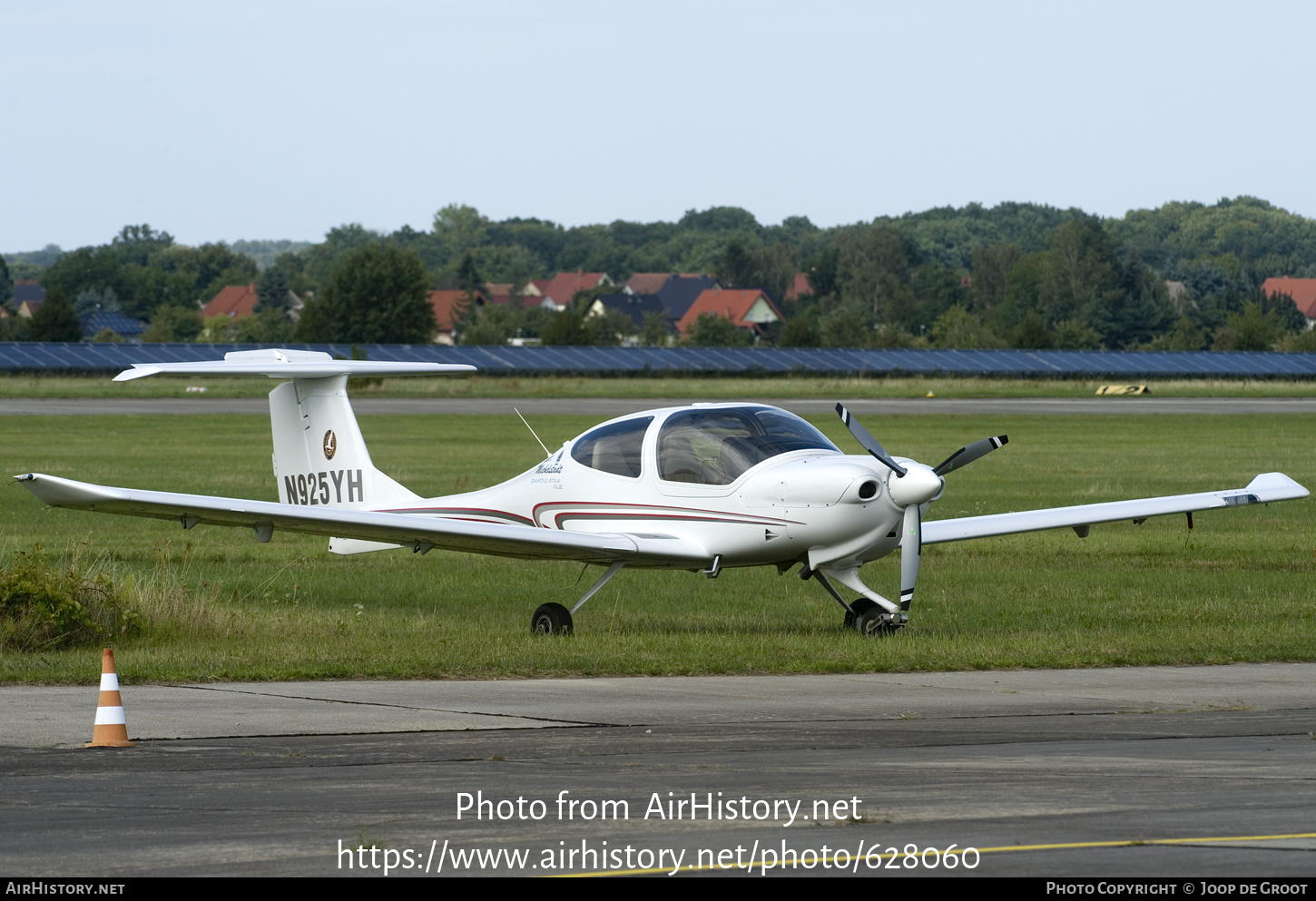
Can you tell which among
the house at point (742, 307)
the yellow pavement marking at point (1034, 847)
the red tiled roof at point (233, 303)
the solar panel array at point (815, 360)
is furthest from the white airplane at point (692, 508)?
the red tiled roof at point (233, 303)

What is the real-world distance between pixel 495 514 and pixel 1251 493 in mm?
7603

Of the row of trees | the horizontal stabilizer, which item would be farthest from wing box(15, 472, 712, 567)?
the row of trees

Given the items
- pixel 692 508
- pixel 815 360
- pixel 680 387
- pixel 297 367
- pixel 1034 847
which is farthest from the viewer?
pixel 815 360

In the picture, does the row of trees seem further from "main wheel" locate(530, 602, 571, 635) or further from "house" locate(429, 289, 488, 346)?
"main wheel" locate(530, 602, 571, 635)

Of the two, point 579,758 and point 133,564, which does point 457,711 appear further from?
point 133,564

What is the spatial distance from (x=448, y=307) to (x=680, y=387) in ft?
363

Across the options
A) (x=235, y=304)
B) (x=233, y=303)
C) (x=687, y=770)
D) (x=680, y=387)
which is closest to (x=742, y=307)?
(x=235, y=304)

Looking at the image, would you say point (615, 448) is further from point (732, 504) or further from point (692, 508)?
point (732, 504)

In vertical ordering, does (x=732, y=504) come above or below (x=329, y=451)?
below

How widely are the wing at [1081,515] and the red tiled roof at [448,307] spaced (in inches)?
→ 6277

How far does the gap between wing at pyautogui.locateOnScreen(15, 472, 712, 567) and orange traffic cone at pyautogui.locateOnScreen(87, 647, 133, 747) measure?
3638mm

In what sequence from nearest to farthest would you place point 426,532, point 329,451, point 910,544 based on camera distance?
point 910,544 < point 426,532 < point 329,451

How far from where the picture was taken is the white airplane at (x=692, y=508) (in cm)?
1427

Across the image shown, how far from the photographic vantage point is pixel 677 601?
18.2 metres
